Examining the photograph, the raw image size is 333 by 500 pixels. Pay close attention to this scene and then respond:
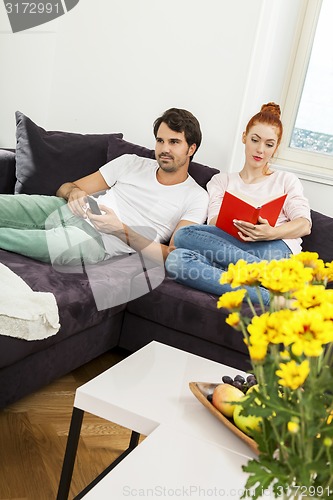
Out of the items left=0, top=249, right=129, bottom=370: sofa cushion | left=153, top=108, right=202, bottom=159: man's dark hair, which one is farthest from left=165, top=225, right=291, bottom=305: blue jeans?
left=153, top=108, right=202, bottom=159: man's dark hair

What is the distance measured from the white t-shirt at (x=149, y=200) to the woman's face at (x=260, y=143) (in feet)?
0.94

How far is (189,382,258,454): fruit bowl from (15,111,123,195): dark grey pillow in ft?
5.96

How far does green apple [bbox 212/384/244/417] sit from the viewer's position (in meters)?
1.50

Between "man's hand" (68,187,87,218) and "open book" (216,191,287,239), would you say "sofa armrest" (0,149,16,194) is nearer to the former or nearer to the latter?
"man's hand" (68,187,87,218)

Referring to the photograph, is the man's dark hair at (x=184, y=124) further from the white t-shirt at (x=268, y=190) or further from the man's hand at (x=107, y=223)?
the man's hand at (x=107, y=223)

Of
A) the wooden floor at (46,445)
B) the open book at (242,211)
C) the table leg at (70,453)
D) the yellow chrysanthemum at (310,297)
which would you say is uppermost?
the yellow chrysanthemum at (310,297)

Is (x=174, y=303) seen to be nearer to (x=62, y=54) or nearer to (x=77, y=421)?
(x=77, y=421)

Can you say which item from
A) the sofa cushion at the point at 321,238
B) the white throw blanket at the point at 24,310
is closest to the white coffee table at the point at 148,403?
the white throw blanket at the point at 24,310

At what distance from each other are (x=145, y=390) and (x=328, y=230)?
5.32ft

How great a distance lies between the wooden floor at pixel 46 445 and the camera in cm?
182

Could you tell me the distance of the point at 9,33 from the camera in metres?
3.92

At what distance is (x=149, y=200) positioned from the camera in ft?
10.1

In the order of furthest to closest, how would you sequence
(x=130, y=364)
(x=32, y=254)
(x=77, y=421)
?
(x=32, y=254), (x=130, y=364), (x=77, y=421)

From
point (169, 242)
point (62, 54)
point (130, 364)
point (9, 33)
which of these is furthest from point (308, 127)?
point (130, 364)
